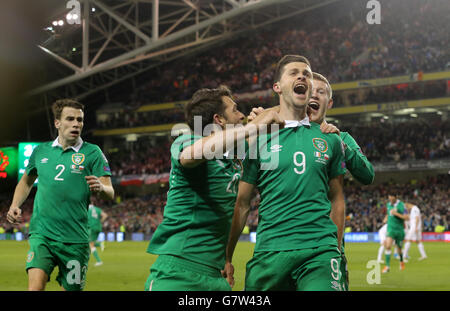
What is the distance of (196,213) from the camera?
14.2 feet

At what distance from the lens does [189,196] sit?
4344 mm

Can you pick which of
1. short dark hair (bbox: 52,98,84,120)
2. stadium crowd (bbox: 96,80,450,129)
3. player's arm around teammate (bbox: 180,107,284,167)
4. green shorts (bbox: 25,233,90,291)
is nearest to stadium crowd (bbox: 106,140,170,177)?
stadium crowd (bbox: 96,80,450,129)

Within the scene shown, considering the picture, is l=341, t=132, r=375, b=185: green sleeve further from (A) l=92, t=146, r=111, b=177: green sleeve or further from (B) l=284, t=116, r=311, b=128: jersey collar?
(A) l=92, t=146, r=111, b=177: green sleeve

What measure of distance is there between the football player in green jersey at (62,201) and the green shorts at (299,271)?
7.52 ft

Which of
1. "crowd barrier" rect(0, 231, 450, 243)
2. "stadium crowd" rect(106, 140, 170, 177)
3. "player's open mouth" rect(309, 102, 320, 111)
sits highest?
"stadium crowd" rect(106, 140, 170, 177)

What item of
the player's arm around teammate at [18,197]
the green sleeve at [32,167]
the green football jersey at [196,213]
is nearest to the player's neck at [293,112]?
the green football jersey at [196,213]

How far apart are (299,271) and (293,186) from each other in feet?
1.94

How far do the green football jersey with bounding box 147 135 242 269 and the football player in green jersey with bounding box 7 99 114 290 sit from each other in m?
1.91

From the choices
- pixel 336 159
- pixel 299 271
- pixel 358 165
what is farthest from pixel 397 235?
pixel 299 271

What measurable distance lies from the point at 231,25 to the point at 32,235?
127ft

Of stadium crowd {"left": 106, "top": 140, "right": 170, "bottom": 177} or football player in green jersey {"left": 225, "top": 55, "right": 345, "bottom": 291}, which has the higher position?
stadium crowd {"left": 106, "top": 140, "right": 170, "bottom": 177}

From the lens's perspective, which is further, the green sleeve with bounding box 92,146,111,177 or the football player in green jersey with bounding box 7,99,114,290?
the green sleeve with bounding box 92,146,111,177

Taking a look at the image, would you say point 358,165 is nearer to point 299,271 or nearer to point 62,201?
point 299,271

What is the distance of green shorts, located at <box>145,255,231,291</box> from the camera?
13.7 ft
